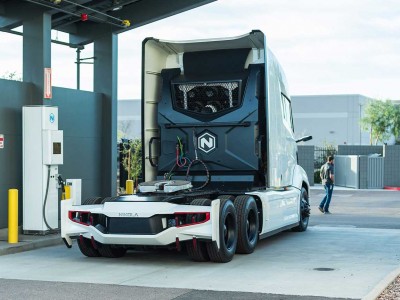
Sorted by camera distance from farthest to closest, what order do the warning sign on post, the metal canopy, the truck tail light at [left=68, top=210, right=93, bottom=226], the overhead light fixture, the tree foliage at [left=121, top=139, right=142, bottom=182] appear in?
the tree foliage at [left=121, top=139, right=142, bottom=182], the overhead light fixture, the metal canopy, the warning sign on post, the truck tail light at [left=68, top=210, right=93, bottom=226]

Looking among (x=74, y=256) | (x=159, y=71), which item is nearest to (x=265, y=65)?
(x=159, y=71)

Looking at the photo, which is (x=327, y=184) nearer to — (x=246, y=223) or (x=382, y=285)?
(x=246, y=223)

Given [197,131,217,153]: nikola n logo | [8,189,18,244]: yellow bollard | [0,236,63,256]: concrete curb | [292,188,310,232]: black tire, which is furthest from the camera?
[292,188,310,232]: black tire

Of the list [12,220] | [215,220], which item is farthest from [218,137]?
[12,220]

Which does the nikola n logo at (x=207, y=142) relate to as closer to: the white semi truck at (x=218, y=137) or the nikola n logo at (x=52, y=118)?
the white semi truck at (x=218, y=137)

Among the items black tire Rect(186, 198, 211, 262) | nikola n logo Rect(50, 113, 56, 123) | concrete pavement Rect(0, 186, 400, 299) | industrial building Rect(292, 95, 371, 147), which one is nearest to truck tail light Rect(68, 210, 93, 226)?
concrete pavement Rect(0, 186, 400, 299)

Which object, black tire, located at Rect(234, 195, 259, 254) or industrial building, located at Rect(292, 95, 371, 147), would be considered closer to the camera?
black tire, located at Rect(234, 195, 259, 254)

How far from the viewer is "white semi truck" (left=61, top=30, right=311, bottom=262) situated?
12.0 m

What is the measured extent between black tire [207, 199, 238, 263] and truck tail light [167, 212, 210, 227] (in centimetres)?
30

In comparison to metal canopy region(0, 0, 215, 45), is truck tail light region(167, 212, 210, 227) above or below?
below

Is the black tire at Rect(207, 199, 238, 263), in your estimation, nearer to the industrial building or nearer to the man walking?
the man walking

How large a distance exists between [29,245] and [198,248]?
326 centimetres

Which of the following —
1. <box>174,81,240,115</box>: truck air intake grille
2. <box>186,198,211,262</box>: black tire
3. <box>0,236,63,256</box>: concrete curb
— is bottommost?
<box>0,236,63,256</box>: concrete curb

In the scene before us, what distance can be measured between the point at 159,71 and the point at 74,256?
387 centimetres
